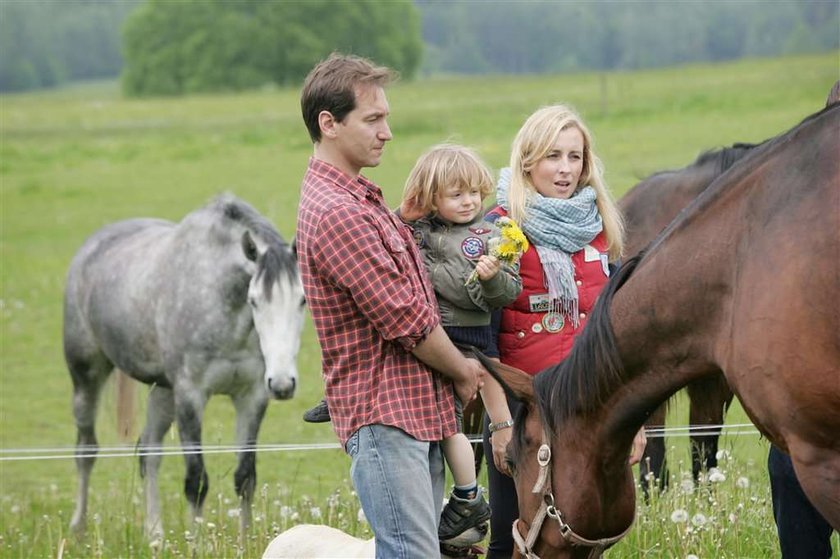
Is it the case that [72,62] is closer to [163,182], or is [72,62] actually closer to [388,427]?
[163,182]

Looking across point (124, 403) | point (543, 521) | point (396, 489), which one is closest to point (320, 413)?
point (396, 489)

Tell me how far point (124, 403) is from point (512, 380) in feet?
16.5

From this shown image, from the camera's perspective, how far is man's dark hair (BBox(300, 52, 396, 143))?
318cm

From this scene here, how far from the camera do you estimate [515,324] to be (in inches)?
153

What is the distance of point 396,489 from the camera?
321cm

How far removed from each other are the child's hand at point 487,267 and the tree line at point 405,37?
37385 mm

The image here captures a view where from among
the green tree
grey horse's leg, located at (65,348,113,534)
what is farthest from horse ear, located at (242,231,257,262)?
the green tree

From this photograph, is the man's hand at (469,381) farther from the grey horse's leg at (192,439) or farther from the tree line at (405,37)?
the tree line at (405,37)

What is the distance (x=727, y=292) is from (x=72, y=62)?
7856 cm

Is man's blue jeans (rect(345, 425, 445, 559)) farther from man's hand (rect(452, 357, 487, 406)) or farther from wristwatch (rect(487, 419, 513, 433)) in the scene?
wristwatch (rect(487, 419, 513, 433))

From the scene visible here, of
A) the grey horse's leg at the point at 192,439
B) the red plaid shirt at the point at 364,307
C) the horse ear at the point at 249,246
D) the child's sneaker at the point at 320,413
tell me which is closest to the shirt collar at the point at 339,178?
the red plaid shirt at the point at 364,307

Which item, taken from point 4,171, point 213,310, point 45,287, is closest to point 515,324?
point 213,310

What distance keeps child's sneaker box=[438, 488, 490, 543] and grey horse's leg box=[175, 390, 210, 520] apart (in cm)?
341

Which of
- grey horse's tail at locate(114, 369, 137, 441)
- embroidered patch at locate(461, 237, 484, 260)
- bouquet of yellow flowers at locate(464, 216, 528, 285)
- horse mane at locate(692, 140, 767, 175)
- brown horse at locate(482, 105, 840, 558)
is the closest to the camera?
brown horse at locate(482, 105, 840, 558)
